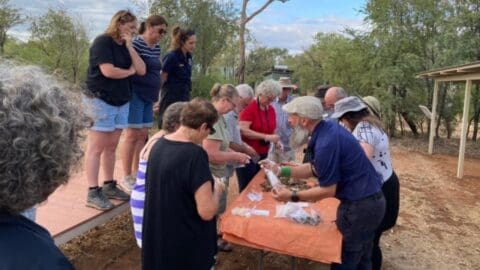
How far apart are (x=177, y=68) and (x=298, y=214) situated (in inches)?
88.7

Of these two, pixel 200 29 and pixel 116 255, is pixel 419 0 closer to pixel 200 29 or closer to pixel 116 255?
pixel 200 29

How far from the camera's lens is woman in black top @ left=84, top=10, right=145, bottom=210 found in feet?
10.2

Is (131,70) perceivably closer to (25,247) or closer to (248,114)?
(248,114)

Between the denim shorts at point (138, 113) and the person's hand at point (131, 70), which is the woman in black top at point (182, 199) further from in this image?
the denim shorts at point (138, 113)

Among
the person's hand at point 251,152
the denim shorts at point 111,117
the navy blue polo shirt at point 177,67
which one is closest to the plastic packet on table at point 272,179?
the person's hand at point 251,152

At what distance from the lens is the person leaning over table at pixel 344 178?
2373 millimetres

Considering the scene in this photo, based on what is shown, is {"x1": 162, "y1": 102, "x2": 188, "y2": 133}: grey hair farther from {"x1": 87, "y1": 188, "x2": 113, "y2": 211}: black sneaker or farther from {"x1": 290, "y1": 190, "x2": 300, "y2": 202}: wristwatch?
{"x1": 87, "y1": 188, "x2": 113, "y2": 211}: black sneaker

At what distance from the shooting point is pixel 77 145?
95cm

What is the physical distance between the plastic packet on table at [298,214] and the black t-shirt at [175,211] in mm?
704

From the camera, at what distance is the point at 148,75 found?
3.75 meters

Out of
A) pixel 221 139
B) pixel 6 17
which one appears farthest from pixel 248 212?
pixel 6 17

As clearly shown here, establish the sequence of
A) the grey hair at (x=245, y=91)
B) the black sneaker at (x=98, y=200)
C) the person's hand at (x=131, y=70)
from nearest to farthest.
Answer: the person's hand at (x=131, y=70)
the black sneaker at (x=98, y=200)
the grey hair at (x=245, y=91)

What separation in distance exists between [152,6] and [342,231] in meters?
13.5

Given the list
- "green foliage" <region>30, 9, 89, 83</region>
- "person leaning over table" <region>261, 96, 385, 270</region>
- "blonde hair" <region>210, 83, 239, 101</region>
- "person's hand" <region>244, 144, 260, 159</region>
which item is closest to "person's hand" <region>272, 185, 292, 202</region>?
"person leaning over table" <region>261, 96, 385, 270</region>
